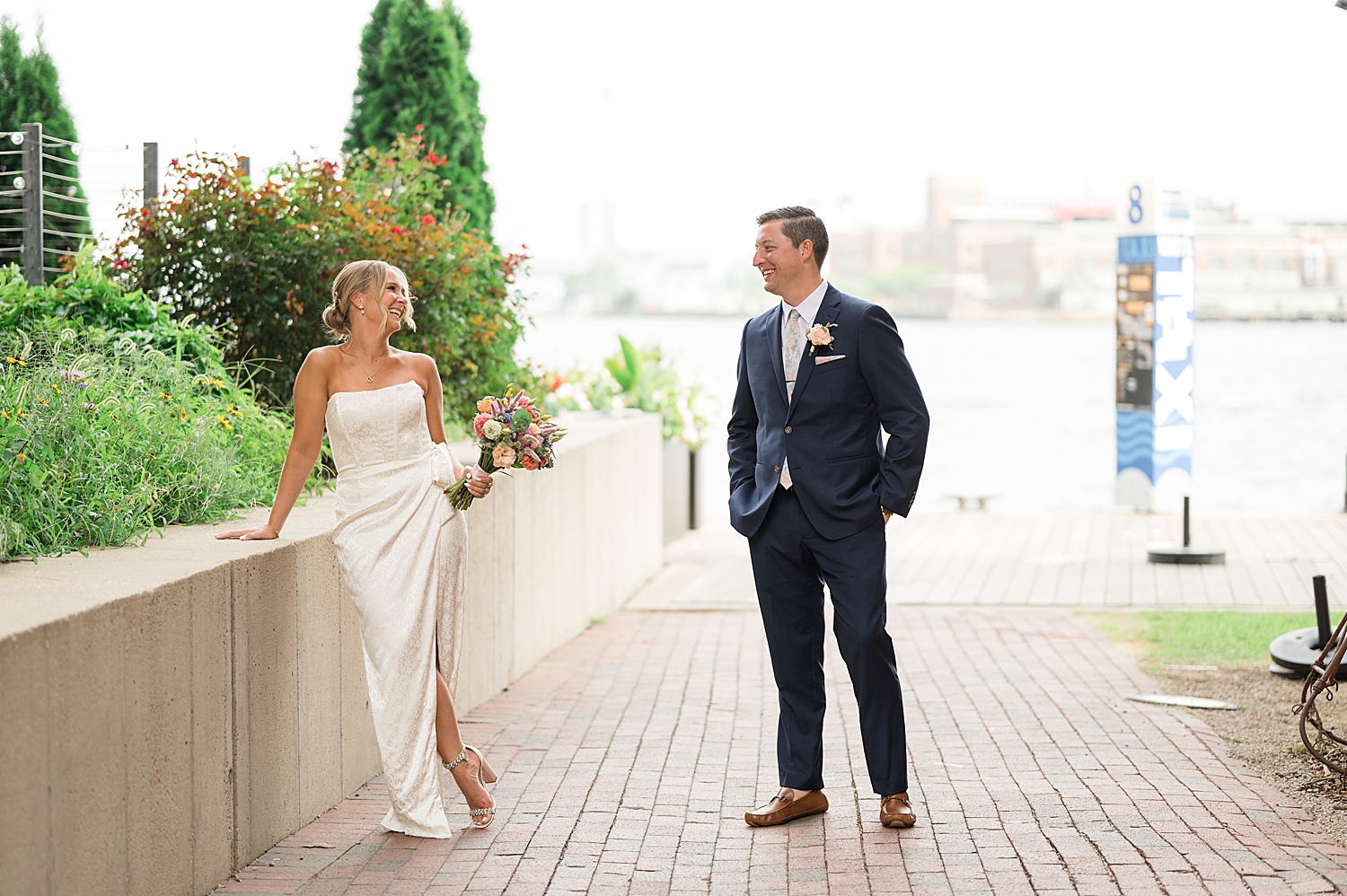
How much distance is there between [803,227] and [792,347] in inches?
15.7

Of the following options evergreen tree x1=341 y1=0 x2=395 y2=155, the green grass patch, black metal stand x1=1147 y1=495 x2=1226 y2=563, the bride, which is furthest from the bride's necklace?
evergreen tree x1=341 y1=0 x2=395 y2=155

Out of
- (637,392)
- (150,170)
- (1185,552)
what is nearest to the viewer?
(150,170)

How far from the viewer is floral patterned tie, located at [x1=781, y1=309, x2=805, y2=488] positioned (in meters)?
4.89

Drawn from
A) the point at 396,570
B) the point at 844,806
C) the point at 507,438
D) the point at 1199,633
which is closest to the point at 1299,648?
the point at 1199,633

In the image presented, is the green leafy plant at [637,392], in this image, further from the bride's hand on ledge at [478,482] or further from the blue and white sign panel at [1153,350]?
the bride's hand on ledge at [478,482]

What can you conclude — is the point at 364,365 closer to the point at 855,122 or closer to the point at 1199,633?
the point at 1199,633

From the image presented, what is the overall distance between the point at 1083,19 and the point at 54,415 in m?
68.8

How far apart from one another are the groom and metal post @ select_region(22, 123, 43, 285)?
5.08m

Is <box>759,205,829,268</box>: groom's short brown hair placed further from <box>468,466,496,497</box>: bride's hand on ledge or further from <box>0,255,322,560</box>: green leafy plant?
<box>0,255,322,560</box>: green leafy plant

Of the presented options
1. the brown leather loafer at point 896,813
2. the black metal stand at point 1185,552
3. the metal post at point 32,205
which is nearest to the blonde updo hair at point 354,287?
the brown leather loafer at point 896,813

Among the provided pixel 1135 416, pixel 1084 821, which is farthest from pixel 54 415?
pixel 1135 416

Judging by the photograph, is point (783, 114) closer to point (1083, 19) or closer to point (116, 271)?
point (1083, 19)

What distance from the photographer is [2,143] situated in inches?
466

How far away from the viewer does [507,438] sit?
4.83 meters
